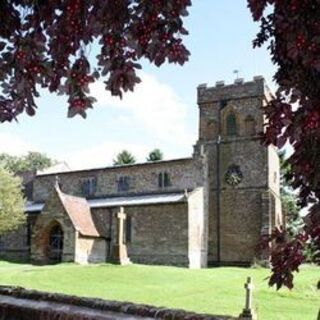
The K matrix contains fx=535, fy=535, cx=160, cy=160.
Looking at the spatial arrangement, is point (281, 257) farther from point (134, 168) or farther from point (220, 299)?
point (134, 168)

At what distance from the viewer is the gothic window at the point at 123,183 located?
42.4 meters

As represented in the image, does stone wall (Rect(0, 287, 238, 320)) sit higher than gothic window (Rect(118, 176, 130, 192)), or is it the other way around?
gothic window (Rect(118, 176, 130, 192))

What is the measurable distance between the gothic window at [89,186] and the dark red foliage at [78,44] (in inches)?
1657

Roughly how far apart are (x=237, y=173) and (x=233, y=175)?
0.35 metres

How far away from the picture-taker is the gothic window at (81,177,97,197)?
4428 centimetres

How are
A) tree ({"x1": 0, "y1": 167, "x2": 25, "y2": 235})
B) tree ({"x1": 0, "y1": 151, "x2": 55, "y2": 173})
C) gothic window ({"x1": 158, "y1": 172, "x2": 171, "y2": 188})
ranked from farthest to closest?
tree ({"x1": 0, "y1": 151, "x2": 55, "y2": 173}), gothic window ({"x1": 158, "y1": 172, "x2": 171, "y2": 188}), tree ({"x1": 0, "y1": 167, "x2": 25, "y2": 235})

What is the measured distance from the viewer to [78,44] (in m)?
2.34

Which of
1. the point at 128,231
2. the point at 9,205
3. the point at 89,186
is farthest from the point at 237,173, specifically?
the point at 9,205

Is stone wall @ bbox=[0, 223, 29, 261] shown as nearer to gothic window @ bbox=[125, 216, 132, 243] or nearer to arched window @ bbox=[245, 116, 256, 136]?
gothic window @ bbox=[125, 216, 132, 243]

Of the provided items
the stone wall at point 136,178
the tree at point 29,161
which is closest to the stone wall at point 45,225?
the stone wall at point 136,178

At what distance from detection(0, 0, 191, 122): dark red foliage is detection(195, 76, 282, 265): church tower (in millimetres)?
36981

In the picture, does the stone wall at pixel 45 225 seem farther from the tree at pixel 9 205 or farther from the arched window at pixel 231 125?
the arched window at pixel 231 125

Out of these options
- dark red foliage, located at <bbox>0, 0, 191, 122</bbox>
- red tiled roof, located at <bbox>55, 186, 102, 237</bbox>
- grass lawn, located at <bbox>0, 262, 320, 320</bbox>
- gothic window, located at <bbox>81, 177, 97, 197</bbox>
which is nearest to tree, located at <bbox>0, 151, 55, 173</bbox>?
gothic window, located at <bbox>81, 177, 97, 197</bbox>

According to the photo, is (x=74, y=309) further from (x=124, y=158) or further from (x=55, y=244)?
(x=124, y=158)
